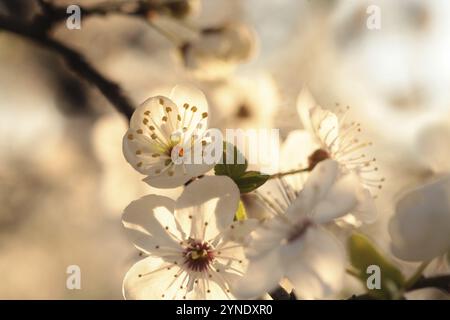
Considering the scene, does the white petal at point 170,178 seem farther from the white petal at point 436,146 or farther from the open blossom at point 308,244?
the white petal at point 436,146

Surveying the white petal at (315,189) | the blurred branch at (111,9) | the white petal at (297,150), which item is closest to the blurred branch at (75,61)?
the blurred branch at (111,9)

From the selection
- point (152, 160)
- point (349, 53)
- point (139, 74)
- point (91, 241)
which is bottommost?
point (152, 160)

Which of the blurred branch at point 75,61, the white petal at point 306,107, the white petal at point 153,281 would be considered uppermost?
the blurred branch at point 75,61

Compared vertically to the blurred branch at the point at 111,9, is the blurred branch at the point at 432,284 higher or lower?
lower

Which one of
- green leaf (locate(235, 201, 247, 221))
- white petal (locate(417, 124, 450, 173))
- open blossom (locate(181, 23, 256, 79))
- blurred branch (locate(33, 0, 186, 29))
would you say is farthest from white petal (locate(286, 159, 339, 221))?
open blossom (locate(181, 23, 256, 79))

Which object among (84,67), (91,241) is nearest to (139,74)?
(91,241)

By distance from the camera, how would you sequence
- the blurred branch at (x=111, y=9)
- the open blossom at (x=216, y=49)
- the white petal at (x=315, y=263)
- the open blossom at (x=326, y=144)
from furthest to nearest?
the open blossom at (x=216, y=49) < the blurred branch at (x=111, y=9) < the open blossom at (x=326, y=144) < the white petal at (x=315, y=263)

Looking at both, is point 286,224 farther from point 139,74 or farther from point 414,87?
point 139,74
